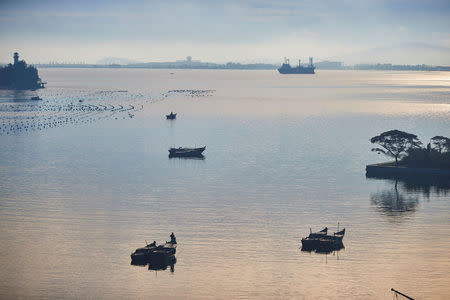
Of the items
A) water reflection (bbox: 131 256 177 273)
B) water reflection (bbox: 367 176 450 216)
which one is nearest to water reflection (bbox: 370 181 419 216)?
water reflection (bbox: 367 176 450 216)

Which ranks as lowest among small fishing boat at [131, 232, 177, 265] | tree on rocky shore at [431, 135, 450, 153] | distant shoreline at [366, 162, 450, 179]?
small fishing boat at [131, 232, 177, 265]

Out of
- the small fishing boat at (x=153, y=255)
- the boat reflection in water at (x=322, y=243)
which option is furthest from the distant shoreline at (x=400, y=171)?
the small fishing boat at (x=153, y=255)

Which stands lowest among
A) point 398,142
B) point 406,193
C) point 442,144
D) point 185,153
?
point 406,193

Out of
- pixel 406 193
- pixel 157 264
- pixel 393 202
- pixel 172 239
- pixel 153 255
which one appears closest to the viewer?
pixel 157 264

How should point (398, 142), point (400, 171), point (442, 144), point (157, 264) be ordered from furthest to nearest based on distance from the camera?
point (442, 144)
point (398, 142)
point (400, 171)
point (157, 264)

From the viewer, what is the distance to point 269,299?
4941 centimetres

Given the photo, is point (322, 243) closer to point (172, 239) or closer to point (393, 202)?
point (172, 239)

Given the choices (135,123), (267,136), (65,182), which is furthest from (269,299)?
(135,123)

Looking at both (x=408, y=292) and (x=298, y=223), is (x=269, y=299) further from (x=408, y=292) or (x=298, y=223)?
(x=298, y=223)

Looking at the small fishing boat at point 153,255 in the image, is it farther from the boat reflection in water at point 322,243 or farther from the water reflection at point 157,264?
the boat reflection in water at point 322,243

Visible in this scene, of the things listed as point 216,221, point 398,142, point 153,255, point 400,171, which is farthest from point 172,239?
point 398,142

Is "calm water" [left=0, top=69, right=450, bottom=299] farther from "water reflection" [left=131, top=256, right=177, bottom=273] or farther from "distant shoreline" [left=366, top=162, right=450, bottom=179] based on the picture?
"distant shoreline" [left=366, top=162, right=450, bottom=179]

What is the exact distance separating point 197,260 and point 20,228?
17992 millimetres

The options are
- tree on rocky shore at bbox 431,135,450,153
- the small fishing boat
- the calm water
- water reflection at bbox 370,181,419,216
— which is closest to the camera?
the calm water
